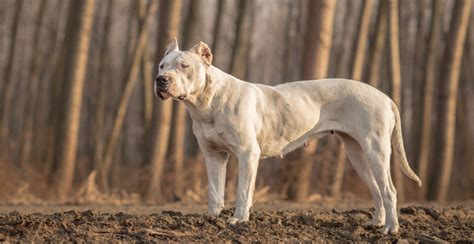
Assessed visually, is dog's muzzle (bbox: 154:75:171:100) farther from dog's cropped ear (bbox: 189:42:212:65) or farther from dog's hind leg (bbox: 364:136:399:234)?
dog's hind leg (bbox: 364:136:399:234)

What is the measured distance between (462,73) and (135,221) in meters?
18.8

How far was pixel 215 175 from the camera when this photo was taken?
23.7ft

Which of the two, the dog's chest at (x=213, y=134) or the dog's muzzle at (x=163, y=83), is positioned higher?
the dog's muzzle at (x=163, y=83)

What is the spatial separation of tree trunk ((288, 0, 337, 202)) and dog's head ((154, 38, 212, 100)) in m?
6.37

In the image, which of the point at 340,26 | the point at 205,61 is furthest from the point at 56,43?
the point at 205,61

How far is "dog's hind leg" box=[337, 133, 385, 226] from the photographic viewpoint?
764 cm

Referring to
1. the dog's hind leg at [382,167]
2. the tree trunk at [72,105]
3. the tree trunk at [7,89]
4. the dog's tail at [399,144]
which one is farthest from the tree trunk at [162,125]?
the tree trunk at [7,89]

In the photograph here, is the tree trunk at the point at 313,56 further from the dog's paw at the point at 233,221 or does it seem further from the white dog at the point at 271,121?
the dog's paw at the point at 233,221

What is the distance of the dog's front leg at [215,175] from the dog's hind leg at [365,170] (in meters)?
1.45

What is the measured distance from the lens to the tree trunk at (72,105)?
13.1 meters

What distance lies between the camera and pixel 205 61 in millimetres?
6816

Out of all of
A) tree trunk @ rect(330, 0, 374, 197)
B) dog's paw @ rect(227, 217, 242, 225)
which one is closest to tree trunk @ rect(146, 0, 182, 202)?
tree trunk @ rect(330, 0, 374, 197)

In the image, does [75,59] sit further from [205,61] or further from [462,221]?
[462,221]

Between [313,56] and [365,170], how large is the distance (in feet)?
18.1
